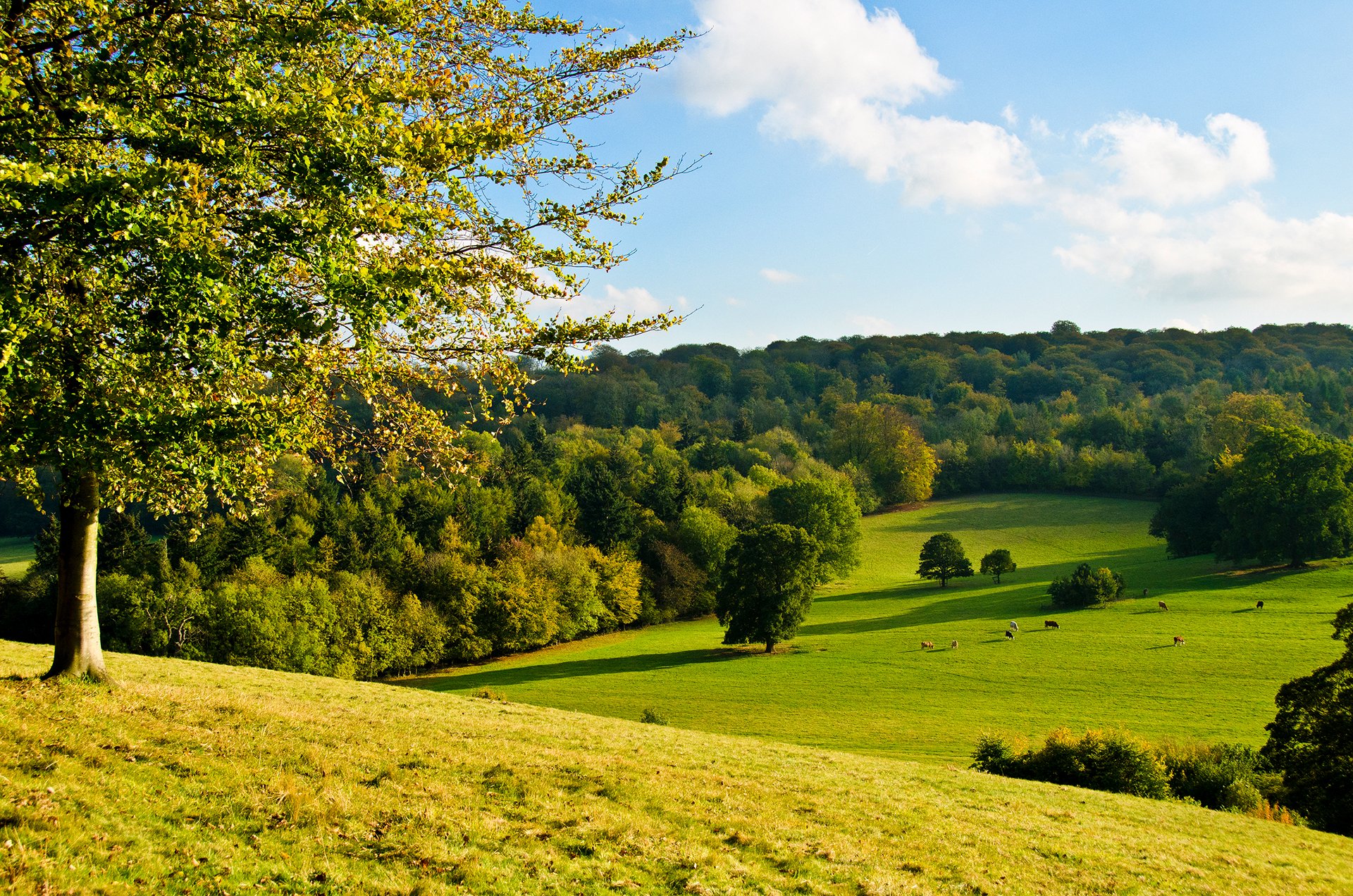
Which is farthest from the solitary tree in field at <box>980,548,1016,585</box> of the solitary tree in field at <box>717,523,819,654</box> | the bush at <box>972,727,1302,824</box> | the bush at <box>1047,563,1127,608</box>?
the bush at <box>972,727,1302,824</box>

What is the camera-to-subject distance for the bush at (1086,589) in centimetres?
6431

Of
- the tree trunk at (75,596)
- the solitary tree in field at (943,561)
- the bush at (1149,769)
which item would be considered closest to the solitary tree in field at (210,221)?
Result: the tree trunk at (75,596)

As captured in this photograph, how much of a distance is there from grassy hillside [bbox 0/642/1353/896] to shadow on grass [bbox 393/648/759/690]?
38300 millimetres

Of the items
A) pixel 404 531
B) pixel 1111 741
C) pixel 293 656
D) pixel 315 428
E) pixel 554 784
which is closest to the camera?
pixel 554 784

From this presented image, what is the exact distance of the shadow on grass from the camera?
2176 inches

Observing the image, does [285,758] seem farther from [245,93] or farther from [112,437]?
[245,93]

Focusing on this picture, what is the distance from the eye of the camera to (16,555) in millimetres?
80375

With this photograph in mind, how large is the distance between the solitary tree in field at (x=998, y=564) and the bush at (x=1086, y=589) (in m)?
14.8

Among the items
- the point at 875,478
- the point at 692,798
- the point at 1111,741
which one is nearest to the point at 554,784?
the point at 692,798

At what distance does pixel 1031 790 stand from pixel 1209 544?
72587 mm

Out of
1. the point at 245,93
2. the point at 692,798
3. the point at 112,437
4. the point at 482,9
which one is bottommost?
the point at 692,798

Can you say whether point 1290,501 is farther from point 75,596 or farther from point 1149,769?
point 75,596

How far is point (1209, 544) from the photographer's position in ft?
258

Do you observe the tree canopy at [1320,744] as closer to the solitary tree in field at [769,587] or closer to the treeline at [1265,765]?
the treeline at [1265,765]
